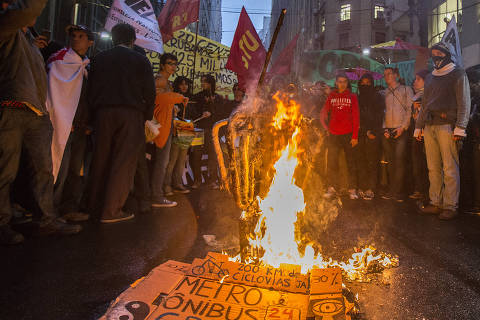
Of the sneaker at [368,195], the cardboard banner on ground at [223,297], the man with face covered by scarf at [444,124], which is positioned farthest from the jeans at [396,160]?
the cardboard banner on ground at [223,297]

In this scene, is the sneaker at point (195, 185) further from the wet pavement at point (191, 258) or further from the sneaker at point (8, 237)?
the sneaker at point (8, 237)

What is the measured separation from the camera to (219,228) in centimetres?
372

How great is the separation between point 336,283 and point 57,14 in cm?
1103

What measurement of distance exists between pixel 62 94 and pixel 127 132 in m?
0.83

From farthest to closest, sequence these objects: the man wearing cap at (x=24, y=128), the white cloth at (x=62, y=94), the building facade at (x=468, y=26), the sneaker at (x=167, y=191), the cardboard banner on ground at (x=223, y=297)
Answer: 1. the building facade at (x=468, y=26)
2. the sneaker at (x=167, y=191)
3. the white cloth at (x=62, y=94)
4. the man wearing cap at (x=24, y=128)
5. the cardboard banner on ground at (x=223, y=297)

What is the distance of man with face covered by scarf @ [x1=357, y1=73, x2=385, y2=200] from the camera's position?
20.9 feet

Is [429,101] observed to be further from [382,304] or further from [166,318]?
[166,318]

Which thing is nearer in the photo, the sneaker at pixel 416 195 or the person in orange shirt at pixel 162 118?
the person in orange shirt at pixel 162 118

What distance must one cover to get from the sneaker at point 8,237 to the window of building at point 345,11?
37.2 meters

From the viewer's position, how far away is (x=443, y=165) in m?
4.66

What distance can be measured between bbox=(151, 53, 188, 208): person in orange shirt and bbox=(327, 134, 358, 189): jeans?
3.10 meters

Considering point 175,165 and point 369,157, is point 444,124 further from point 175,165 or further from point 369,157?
point 175,165

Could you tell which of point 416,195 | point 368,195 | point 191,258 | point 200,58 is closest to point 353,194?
point 368,195

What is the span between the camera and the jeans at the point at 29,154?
2.93 m
